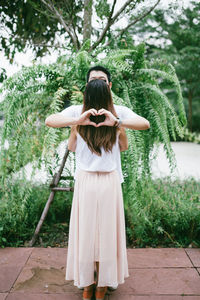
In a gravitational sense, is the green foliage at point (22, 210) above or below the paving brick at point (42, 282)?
above

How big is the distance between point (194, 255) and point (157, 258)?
1.18 ft

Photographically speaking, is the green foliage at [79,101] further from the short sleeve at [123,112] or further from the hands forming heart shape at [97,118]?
the hands forming heart shape at [97,118]

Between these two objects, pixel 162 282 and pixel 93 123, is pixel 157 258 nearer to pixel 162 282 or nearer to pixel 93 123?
pixel 162 282

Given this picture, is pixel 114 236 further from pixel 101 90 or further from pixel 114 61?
pixel 114 61

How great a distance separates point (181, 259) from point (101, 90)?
5.78 ft

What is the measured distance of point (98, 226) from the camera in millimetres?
1781

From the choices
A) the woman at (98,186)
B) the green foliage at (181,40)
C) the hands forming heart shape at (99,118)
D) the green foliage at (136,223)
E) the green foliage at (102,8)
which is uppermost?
the green foliage at (181,40)

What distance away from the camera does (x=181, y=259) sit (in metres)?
2.48

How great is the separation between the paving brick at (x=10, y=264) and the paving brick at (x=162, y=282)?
0.84m

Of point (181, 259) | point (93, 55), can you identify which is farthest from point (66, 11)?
point (181, 259)

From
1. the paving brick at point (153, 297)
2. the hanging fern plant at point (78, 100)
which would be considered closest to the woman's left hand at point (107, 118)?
the hanging fern plant at point (78, 100)

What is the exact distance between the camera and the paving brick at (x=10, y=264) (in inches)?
83.2

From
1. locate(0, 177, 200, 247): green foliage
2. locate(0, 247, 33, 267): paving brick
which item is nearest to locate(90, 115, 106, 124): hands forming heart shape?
locate(0, 177, 200, 247): green foliage

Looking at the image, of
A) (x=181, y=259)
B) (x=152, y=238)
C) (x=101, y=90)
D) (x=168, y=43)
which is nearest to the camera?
(x=101, y=90)
